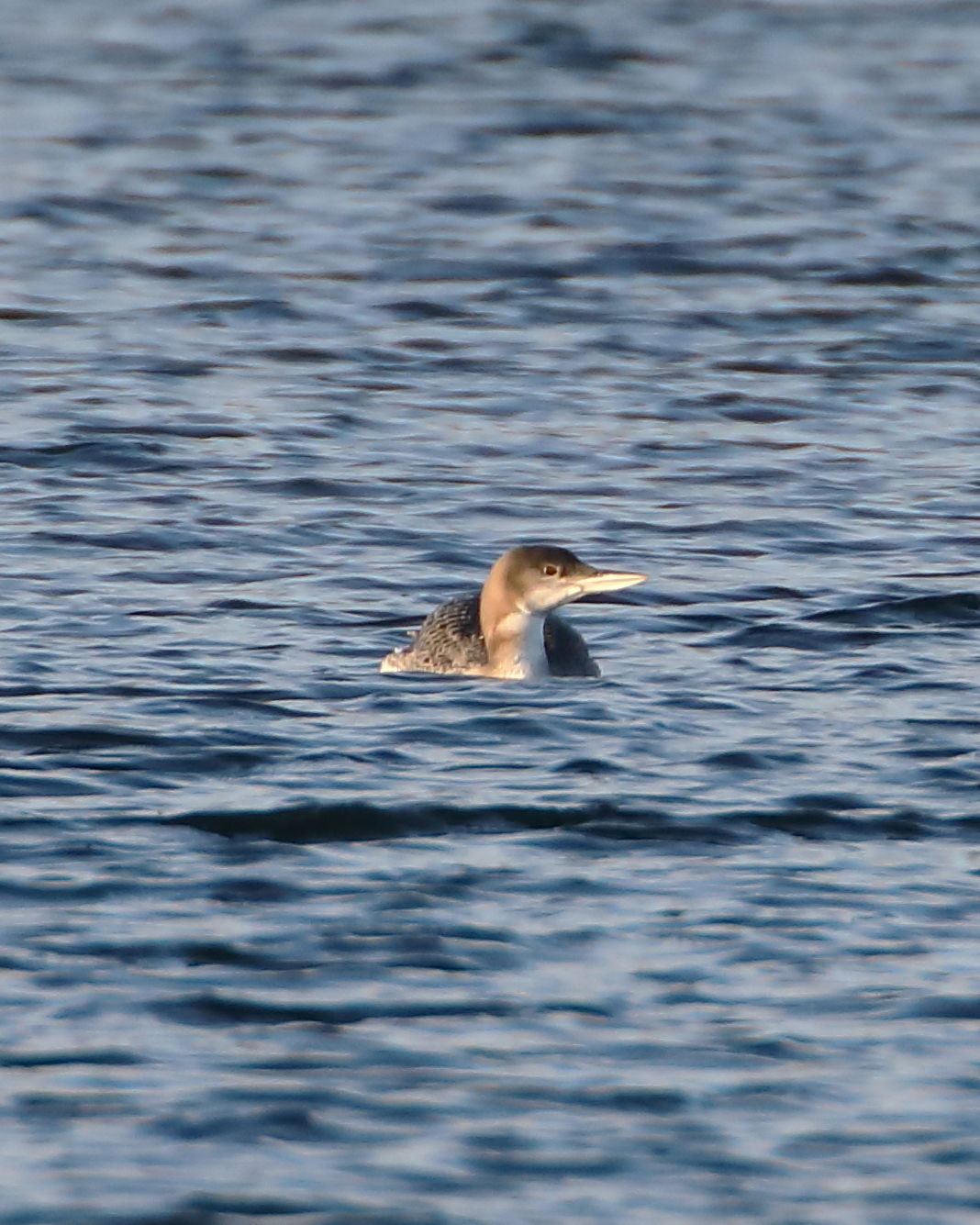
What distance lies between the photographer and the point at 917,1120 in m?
7.39

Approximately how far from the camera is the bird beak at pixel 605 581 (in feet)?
39.4

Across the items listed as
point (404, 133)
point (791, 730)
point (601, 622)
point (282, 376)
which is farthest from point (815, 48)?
point (791, 730)

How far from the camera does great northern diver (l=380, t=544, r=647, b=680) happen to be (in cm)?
1207

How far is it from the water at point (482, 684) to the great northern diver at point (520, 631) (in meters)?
0.17

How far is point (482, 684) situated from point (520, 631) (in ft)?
1.07

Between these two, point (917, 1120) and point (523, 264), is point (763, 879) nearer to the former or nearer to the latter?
point (917, 1120)

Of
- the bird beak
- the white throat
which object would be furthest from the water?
the bird beak

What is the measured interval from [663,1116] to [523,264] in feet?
49.3

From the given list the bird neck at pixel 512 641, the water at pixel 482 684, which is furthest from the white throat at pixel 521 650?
the water at pixel 482 684

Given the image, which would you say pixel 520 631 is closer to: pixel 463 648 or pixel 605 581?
pixel 463 648

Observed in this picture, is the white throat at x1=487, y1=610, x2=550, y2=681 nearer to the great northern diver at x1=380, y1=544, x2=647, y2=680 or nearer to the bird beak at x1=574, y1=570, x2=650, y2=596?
the great northern diver at x1=380, y1=544, x2=647, y2=680

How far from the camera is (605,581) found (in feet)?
39.5

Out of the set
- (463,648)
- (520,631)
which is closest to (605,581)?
(520,631)

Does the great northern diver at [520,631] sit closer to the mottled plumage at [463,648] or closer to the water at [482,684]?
the mottled plumage at [463,648]
